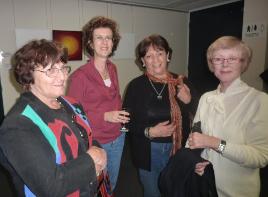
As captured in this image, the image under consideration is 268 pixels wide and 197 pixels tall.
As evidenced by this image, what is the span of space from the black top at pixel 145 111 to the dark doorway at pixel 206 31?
3.62 m

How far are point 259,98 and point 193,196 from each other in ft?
2.08

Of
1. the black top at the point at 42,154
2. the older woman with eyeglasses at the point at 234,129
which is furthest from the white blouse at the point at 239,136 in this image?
the black top at the point at 42,154

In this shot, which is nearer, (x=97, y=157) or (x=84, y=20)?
(x=97, y=157)

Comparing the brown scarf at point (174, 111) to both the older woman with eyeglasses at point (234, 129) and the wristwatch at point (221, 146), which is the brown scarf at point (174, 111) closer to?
the older woman with eyeglasses at point (234, 129)

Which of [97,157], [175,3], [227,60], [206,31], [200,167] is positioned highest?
[175,3]

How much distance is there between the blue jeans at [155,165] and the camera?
1.72 m

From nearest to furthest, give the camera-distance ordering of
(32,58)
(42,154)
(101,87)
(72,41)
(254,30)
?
(42,154), (32,58), (101,87), (254,30), (72,41)

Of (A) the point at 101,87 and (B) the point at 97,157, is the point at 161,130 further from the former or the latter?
(B) the point at 97,157

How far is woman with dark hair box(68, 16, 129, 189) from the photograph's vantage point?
5.52 feet

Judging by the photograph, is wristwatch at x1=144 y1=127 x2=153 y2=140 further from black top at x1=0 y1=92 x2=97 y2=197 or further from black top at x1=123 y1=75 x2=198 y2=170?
Answer: black top at x1=0 y1=92 x2=97 y2=197

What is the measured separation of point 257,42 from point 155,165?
2.94 m

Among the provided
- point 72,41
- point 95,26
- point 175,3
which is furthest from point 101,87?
point 175,3

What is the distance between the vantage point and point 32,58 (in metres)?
1.02

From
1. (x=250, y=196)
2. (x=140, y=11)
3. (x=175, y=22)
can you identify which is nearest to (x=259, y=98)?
(x=250, y=196)
